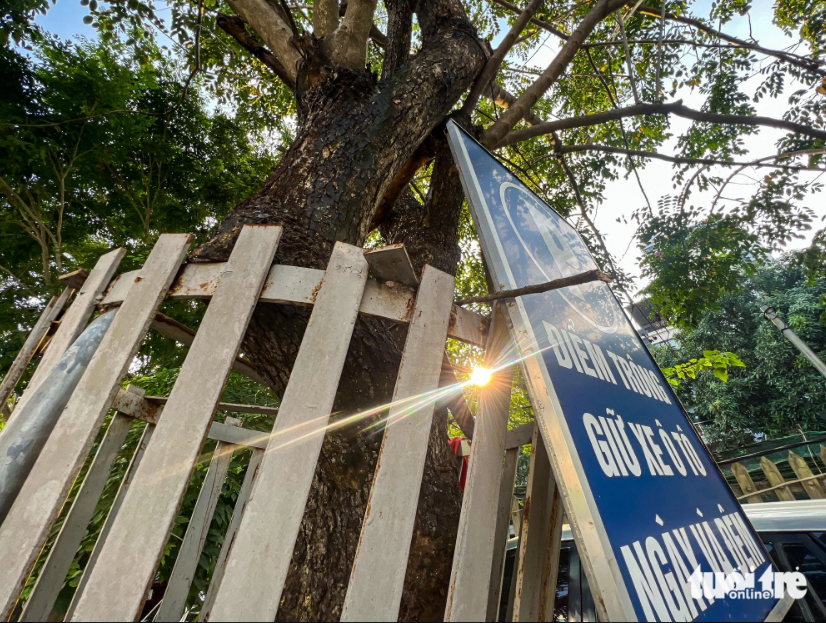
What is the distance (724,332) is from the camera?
15789 millimetres

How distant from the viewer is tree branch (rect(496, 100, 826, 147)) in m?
2.33

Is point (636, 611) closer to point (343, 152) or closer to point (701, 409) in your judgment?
point (343, 152)

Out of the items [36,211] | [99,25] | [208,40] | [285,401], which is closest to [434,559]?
[285,401]

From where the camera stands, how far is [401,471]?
0.80m

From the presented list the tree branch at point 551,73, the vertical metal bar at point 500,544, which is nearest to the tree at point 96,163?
the tree branch at point 551,73

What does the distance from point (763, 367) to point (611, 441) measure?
18.4 meters

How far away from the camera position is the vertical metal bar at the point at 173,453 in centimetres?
64

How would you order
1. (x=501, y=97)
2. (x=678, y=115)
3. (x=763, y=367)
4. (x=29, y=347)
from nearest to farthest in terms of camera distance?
(x=29, y=347) < (x=678, y=115) < (x=501, y=97) < (x=763, y=367)

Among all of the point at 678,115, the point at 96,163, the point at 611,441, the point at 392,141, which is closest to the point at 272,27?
the point at 392,141

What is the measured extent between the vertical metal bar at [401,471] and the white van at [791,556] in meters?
1.63

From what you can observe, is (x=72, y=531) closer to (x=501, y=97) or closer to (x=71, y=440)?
(x=71, y=440)

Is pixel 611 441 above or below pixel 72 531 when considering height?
above

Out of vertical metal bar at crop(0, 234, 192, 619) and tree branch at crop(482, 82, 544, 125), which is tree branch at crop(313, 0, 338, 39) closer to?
tree branch at crop(482, 82, 544, 125)

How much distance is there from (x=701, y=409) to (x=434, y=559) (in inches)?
699
